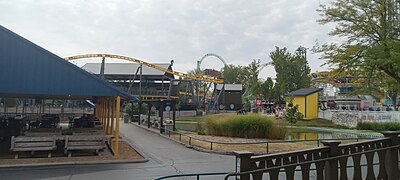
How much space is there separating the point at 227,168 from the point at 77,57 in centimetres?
5366

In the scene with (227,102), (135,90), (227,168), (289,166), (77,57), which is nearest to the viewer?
(289,166)

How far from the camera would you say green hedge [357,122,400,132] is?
2633cm

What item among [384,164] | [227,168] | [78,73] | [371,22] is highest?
[371,22]

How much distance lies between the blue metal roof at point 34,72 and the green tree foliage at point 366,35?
53.4 ft

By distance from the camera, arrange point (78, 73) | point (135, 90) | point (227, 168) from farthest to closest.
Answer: point (135, 90)
point (78, 73)
point (227, 168)

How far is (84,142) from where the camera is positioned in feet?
40.6

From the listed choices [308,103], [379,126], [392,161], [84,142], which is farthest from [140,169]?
[308,103]

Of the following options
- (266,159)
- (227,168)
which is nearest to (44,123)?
(227,168)

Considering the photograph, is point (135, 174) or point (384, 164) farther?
point (135, 174)

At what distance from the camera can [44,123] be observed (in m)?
20.0

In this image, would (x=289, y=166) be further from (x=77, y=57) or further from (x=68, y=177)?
(x=77, y=57)

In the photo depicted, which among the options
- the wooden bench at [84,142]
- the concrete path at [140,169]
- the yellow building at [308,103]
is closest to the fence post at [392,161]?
the concrete path at [140,169]

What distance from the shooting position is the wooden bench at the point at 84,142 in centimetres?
1218

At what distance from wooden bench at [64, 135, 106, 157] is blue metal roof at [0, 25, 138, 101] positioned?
5.59 ft
